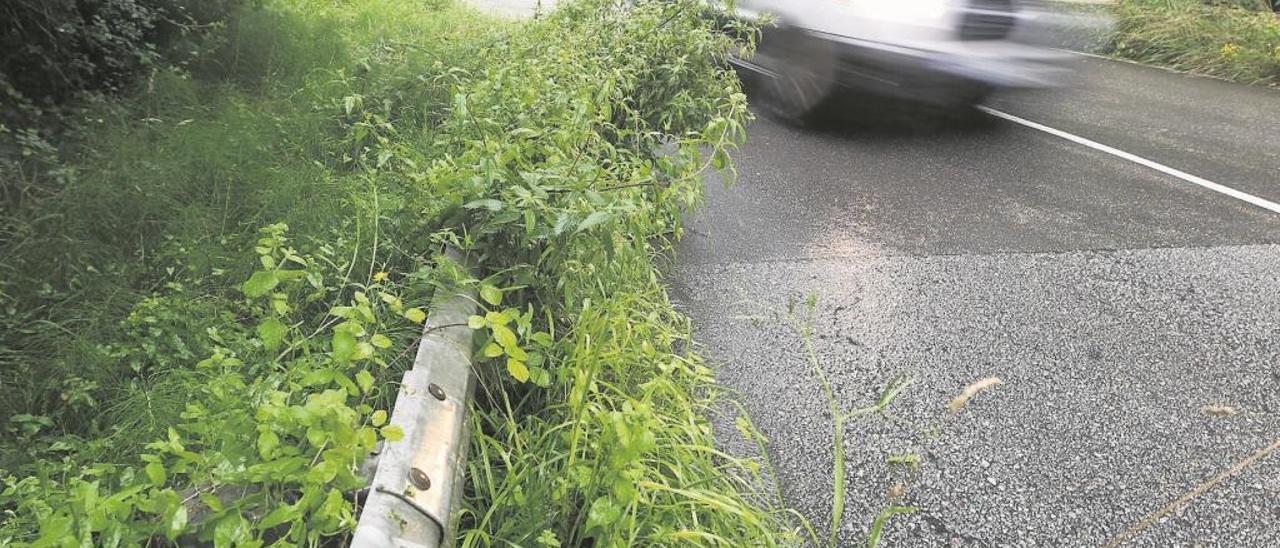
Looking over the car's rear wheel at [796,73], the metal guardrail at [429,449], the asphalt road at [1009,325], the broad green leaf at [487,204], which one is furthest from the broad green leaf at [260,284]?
the car's rear wheel at [796,73]

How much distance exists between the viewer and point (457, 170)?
2.63m

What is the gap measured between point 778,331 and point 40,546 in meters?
2.89

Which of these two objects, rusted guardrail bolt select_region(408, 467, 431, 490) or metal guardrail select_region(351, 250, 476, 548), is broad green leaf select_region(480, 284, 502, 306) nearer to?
metal guardrail select_region(351, 250, 476, 548)

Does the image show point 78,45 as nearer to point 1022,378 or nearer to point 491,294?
point 491,294

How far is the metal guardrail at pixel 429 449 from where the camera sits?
4.62ft

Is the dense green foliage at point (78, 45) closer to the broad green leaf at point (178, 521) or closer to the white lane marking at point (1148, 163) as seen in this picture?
the broad green leaf at point (178, 521)

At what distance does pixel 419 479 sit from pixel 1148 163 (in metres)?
6.65

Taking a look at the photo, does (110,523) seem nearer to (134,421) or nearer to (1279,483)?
(134,421)

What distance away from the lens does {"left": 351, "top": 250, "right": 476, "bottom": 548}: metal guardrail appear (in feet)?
4.62

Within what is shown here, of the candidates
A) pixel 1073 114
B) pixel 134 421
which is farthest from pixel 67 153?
pixel 1073 114

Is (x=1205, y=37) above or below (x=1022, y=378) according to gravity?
above

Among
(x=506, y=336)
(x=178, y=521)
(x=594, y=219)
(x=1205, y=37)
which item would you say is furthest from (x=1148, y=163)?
(x=178, y=521)

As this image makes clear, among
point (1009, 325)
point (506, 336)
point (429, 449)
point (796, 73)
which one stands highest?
point (506, 336)

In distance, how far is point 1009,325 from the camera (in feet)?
12.4
